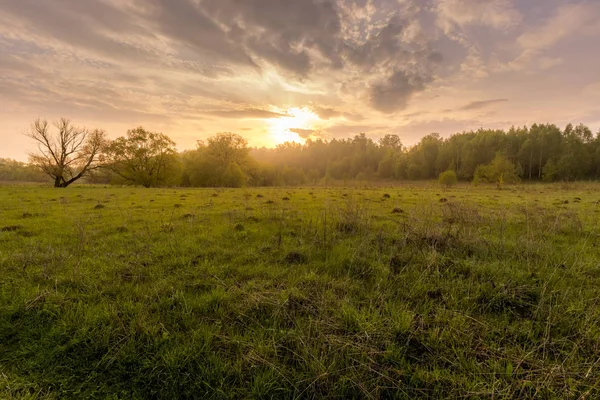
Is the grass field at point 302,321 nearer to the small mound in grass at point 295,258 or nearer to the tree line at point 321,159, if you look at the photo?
the small mound in grass at point 295,258

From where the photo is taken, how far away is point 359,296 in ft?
13.1

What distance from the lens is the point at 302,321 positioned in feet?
11.0

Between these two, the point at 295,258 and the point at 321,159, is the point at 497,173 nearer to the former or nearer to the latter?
the point at 295,258

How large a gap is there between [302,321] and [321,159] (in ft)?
401

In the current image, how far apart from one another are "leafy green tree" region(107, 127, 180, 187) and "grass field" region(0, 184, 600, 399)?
46.0 metres

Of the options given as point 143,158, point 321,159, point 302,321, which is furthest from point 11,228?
point 321,159

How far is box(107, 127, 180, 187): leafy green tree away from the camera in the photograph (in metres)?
44.4

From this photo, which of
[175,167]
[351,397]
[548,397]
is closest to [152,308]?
[351,397]

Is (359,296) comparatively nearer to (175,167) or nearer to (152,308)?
(152,308)

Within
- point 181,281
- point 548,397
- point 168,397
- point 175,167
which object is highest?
point 175,167

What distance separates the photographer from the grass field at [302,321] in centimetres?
253

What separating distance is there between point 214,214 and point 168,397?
8.44 metres

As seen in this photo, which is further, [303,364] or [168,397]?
[303,364]

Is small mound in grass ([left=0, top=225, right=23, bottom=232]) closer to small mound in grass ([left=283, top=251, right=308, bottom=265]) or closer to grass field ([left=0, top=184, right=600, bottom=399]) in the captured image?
grass field ([left=0, top=184, right=600, bottom=399])
